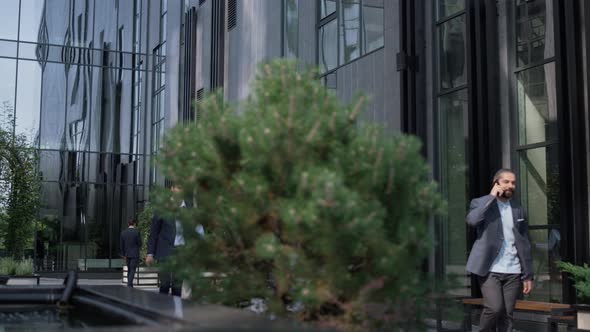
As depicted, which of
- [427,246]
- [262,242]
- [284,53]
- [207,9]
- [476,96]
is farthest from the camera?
[207,9]

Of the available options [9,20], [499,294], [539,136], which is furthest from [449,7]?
[9,20]

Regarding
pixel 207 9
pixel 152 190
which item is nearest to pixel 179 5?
pixel 207 9

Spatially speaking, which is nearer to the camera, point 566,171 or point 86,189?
point 566,171

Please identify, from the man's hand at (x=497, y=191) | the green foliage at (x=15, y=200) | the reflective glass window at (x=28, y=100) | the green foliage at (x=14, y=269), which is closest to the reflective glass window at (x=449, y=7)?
the man's hand at (x=497, y=191)

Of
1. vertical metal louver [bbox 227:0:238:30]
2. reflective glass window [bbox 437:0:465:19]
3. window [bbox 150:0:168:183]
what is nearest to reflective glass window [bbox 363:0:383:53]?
reflective glass window [bbox 437:0:465:19]

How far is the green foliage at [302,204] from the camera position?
141 inches

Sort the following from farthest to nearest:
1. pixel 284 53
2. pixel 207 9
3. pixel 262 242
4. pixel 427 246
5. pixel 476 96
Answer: pixel 207 9, pixel 284 53, pixel 476 96, pixel 427 246, pixel 262 242

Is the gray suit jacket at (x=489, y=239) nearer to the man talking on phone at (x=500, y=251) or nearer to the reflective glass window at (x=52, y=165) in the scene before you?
the man talking on phone at (x=500, y=251)

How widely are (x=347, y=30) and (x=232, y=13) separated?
368 inches

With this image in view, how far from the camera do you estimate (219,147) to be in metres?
3.98

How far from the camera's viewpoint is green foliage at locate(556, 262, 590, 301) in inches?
352

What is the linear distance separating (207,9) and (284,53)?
798 cm

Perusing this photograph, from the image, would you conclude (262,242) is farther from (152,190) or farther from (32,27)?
(32,27)

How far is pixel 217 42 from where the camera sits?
26016 millimetres
